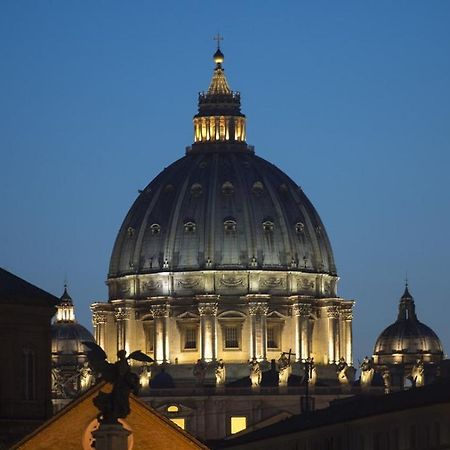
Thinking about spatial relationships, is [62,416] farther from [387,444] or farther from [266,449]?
[266,449]

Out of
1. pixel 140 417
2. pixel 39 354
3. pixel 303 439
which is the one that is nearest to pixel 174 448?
pixel 140 417

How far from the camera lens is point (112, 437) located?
5181cm

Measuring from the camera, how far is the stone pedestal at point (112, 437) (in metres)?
51.7

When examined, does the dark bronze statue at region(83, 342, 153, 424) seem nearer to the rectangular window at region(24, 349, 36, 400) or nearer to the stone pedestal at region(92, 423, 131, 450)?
the stone pedestal at region(92, 423, 131, 450)

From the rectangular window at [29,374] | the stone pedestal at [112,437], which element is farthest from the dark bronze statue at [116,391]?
the rectangular window at [29,374]

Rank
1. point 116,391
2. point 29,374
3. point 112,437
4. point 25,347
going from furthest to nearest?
point 29,374
point 25,347
point 116,391
point 112,437

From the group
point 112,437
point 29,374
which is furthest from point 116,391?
point 29,374

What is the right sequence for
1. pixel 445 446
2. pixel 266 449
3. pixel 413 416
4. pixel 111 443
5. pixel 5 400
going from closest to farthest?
pixel 111 443 → pixel 445 446 → pixel 413 416 → pixel 5 400 → pixel 266 449

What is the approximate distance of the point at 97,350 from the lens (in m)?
56.2

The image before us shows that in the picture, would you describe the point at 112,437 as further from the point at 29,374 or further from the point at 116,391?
the point at 29,374

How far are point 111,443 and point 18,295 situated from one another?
105 feet

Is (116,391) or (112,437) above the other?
(116,391)

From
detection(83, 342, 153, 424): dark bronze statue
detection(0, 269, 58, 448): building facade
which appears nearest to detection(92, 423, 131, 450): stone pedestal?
detection(83, 342, 153, 424): dark bronze statue

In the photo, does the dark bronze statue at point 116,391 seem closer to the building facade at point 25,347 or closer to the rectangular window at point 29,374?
the building facade at point 25,347
